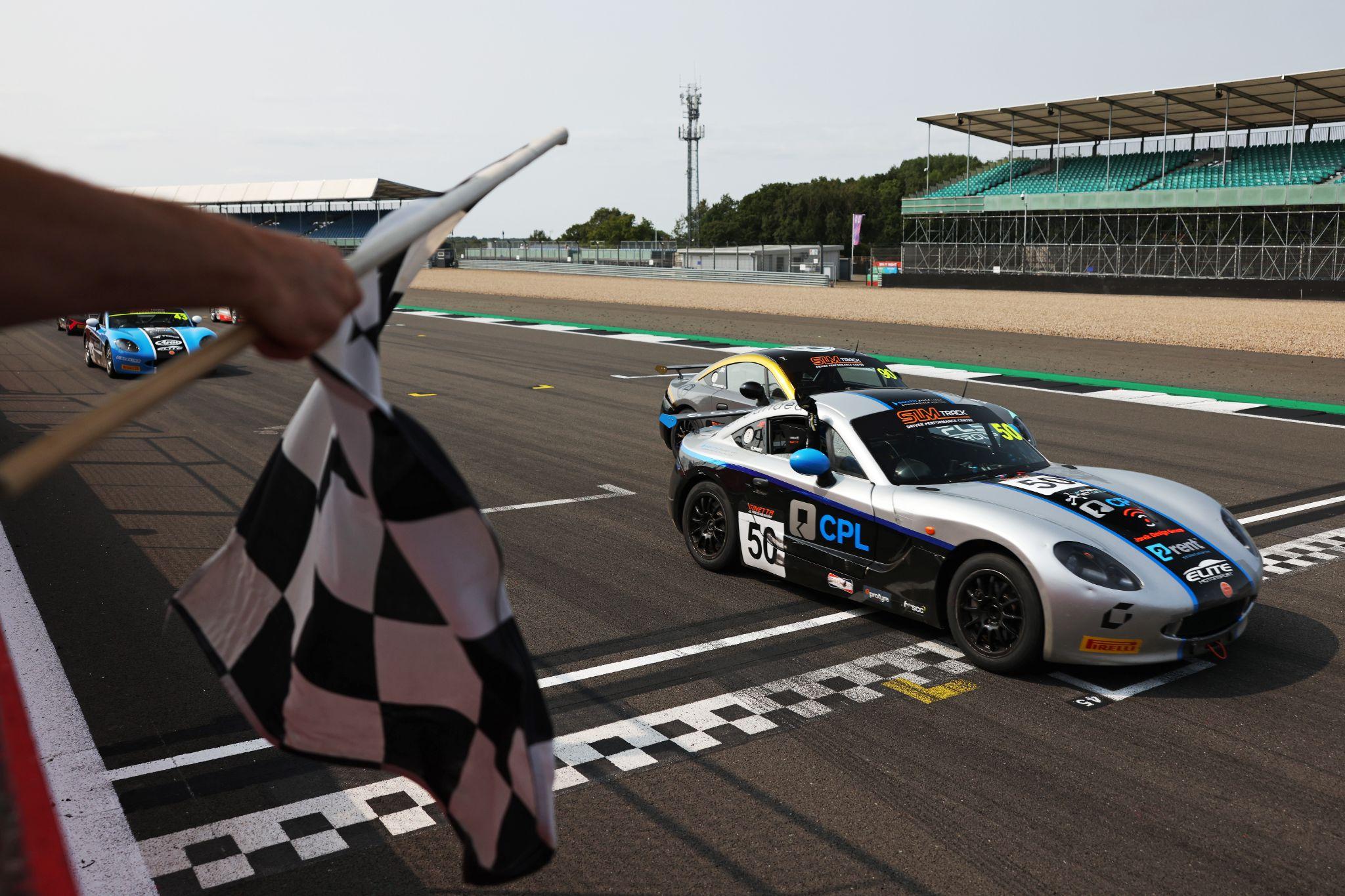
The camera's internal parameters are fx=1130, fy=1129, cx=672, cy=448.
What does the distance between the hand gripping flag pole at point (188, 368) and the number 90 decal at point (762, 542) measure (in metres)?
5.38

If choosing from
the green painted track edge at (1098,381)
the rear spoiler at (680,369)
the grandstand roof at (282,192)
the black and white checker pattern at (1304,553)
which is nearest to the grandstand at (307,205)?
the grandstand roof at (282,192)

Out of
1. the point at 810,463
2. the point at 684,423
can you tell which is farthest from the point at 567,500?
the point at 810,463

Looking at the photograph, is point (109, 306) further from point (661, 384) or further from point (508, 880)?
point (661, 384)

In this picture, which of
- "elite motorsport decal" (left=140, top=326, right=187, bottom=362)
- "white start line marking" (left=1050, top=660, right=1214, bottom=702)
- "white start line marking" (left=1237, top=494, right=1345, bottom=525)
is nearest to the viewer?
"white start line marking" (left=1050, top=660, right=1214, bottom=702)

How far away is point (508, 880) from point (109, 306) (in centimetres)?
148

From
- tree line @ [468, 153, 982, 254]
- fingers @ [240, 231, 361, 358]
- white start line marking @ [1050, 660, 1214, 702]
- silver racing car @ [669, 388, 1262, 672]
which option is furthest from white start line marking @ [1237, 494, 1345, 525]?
tree line @ [468, 153, 982, 254]

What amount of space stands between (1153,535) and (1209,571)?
340mm

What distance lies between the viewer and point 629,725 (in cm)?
564

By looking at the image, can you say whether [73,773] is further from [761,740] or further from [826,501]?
[826,501]

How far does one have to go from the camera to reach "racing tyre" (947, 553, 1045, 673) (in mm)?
6016

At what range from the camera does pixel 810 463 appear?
7148 millimetres

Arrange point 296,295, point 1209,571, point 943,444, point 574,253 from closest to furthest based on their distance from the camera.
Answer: point 296,295
point 1209,571
point 943,444
point 574,253

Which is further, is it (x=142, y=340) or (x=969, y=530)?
(x=142, y=340)

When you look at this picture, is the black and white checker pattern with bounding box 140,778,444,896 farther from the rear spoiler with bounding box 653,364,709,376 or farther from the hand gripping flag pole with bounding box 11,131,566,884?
the rear spoiler with bounding box 653,364,709,376
